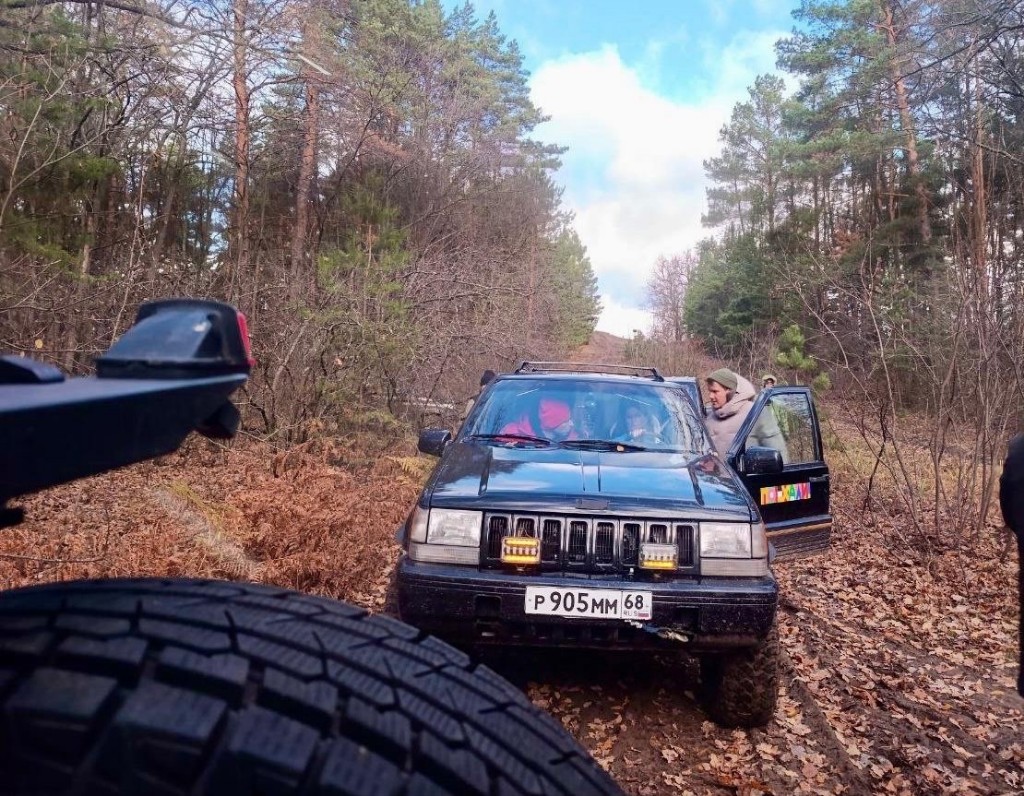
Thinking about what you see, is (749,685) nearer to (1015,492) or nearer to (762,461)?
(762,461)

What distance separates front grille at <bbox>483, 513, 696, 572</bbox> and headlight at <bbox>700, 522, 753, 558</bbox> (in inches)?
2.1

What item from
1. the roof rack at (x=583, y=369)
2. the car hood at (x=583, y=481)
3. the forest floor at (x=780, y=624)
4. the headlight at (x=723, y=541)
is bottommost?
the forest floor at (x=780, y=624)

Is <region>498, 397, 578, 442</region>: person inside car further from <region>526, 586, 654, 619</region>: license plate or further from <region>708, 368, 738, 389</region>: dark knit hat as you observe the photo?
<region>708, 368, 738, 389</region>: dark knit hat

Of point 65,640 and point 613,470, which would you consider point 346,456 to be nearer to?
point 613,470

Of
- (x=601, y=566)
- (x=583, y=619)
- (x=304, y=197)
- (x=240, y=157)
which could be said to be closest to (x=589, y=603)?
(x=583, y=619)

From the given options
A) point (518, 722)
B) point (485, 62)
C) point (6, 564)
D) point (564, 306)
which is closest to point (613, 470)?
point (518, 722)

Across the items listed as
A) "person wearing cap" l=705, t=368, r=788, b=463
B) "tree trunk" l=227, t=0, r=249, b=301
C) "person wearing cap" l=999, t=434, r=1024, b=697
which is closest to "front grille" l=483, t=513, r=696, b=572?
"person wearing cap" l=999, t=434, r=1024, b=697

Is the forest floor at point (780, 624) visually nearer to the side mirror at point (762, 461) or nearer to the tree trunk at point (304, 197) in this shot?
the side mirror at point (762, 461)

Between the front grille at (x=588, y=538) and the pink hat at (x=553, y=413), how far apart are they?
1.39m

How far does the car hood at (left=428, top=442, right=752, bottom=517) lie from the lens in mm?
3824

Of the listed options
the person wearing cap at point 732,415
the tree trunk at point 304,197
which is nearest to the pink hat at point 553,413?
the person wearing cap at point 732,415

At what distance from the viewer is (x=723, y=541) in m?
3.75

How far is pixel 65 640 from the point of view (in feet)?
3.29

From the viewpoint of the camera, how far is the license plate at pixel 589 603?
3615 millimetres
